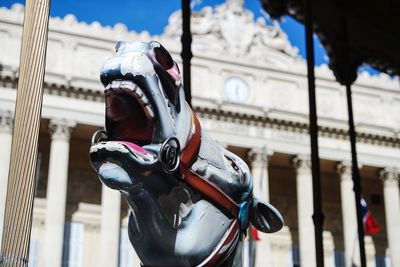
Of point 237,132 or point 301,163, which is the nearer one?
point 237,132

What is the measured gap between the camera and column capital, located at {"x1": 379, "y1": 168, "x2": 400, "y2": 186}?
32781 millimetres

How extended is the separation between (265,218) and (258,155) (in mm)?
26395

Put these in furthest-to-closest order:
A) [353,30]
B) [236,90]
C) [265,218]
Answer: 1. [236,90]
2. [353,30]
3. [265,218]

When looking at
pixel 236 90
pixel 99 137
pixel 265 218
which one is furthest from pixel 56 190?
pixel 99 137

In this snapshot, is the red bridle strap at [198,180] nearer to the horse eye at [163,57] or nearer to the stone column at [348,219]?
the horse eye at [163,57]

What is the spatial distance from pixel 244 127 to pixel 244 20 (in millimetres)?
5332

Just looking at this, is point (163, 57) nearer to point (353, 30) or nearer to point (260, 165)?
point (353, 30)

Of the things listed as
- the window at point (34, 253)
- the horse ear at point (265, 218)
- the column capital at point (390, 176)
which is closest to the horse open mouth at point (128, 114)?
the horse ear at point (265, 218)

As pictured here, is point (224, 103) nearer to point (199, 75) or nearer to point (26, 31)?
point (199, 75)

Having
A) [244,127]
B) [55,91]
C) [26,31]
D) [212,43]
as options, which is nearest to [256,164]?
[244,127]

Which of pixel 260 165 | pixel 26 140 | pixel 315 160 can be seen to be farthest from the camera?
pixel 260 165

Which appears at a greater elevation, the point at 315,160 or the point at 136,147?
the point at 315,160

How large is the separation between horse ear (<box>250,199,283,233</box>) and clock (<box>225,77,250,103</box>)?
1068 inches

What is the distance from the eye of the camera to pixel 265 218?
4.36 metres
